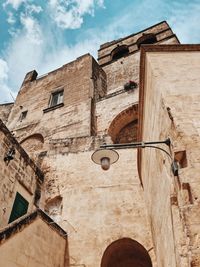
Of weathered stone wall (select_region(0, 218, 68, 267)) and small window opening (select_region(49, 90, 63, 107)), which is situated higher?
small window opening (select_region(49, 90, 63, 107))

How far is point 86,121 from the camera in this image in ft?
44.0

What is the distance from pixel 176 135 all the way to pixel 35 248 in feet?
12.2

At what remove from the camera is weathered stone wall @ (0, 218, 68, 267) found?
4.66 metres

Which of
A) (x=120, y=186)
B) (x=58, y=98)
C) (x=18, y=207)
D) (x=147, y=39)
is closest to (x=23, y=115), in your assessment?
(x=58, y=98)

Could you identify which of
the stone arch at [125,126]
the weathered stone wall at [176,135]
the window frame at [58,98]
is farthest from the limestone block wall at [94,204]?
the window frame at [58,98]

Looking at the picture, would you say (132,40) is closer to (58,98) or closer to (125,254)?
(58,98)

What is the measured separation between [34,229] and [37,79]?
49.5 feet

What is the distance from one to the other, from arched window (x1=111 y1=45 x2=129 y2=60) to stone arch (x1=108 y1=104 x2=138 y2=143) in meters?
8.90

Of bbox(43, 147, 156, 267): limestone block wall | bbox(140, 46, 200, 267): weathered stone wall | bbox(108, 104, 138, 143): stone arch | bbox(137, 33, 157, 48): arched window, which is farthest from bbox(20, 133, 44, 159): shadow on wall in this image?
bbox(137, 33, 157, 48): arched window

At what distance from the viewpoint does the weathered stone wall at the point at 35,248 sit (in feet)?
15.3

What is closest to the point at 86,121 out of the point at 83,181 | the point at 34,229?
the point at 83,181

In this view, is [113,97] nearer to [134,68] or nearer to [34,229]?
[134,68]

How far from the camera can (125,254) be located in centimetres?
755

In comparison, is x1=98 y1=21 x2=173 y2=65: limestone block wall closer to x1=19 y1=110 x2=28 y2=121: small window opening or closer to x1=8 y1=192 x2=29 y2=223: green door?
x1=19 y1=110 x2=28 y2=121: small window opening
